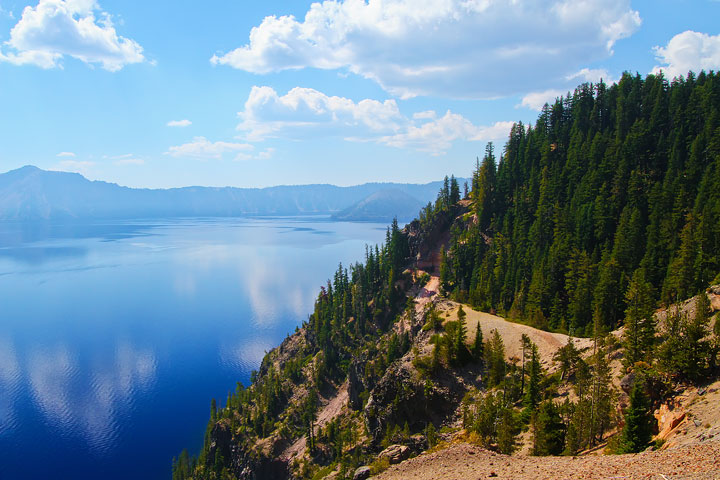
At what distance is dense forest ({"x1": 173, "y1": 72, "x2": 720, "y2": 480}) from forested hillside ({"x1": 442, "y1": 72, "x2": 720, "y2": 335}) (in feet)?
1.31

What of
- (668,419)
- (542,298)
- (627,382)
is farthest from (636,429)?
(542,298)

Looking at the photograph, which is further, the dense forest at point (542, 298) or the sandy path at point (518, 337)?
the sandy path at point (518, 337)

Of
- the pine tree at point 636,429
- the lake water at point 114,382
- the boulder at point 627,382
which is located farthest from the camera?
the lake water at point 114,382

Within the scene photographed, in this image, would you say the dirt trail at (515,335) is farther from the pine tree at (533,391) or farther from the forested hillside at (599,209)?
the pine tree at (533,391)

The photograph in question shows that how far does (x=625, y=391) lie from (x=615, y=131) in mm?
101705

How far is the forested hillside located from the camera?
70.8 metres

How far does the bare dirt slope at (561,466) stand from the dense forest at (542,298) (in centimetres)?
358

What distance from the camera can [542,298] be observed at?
81938 millimetres

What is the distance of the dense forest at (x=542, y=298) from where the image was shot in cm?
3981

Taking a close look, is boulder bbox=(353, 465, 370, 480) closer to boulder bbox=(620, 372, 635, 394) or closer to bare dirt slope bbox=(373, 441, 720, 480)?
bare dirt slope bbox=(373, 441, 720, 480)

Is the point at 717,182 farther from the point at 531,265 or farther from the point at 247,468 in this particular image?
the point at 247,468

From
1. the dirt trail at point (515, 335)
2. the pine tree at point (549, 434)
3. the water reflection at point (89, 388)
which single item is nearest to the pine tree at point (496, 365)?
the dirt trail at point (515, 335)

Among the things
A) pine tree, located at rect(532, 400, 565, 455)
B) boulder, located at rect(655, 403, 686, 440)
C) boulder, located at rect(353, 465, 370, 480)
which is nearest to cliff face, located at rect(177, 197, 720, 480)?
boulder, located at rect(353, 465, 370, 480)

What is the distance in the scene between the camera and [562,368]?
47.8m
